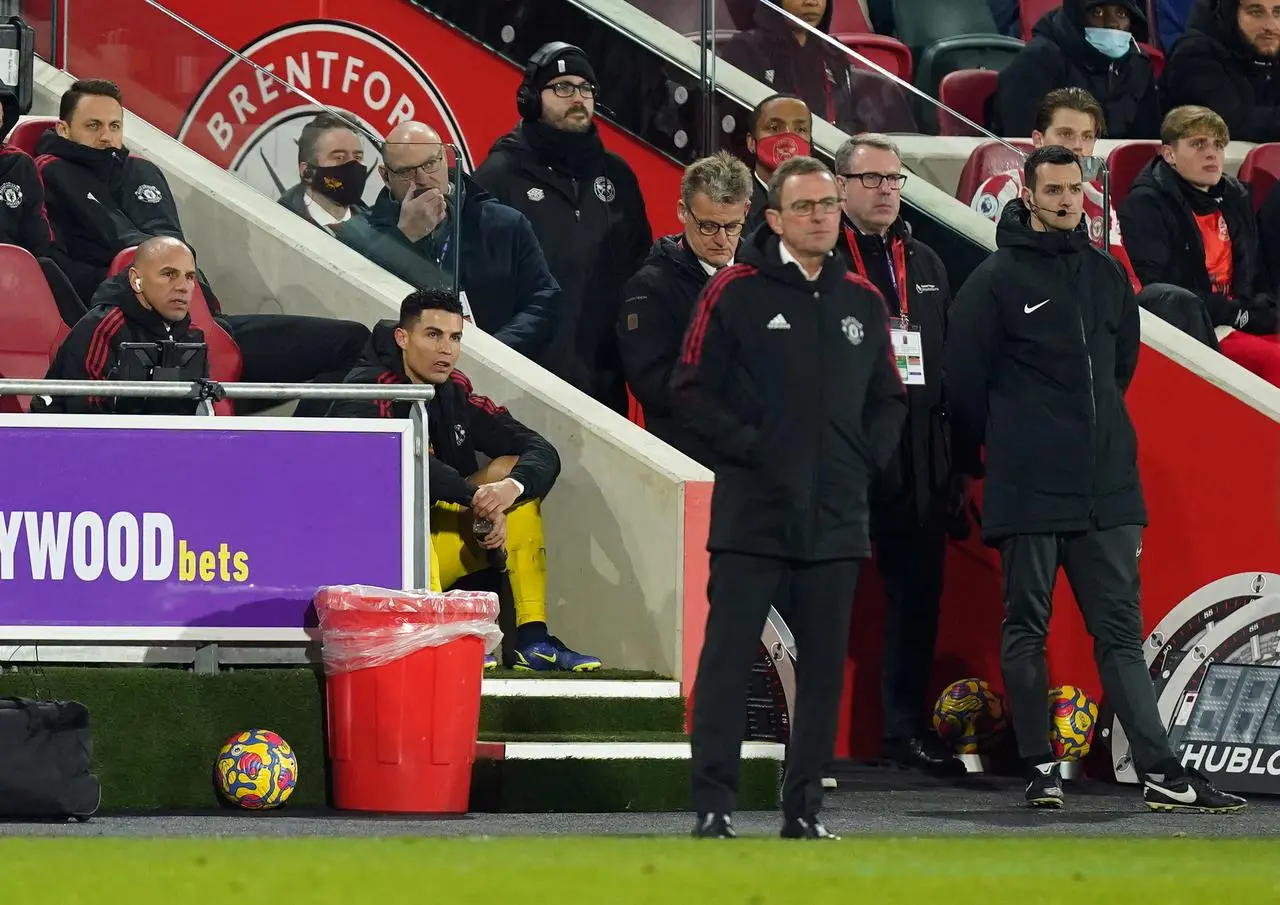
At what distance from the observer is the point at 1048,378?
896 cm

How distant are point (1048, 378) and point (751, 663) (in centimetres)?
229

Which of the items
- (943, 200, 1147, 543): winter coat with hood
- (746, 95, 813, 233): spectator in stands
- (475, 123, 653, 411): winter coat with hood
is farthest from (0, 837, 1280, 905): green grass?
(746, 95, 813, 233): spectator in stands

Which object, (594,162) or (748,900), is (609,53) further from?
(748,900)

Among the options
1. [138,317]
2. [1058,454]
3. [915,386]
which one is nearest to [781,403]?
[1058,454]

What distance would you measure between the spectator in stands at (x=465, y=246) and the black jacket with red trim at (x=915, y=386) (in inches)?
52.7

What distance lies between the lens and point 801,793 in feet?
23.3

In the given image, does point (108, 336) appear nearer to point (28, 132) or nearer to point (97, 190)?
point (97, 190)

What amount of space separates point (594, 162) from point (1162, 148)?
8.76ft

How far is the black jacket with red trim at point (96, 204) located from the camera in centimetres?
1031

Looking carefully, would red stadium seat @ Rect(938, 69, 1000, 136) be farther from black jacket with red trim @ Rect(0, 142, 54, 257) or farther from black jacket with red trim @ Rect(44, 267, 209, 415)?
black jacket with red trim @ Rect(44, 267, 209, 415)

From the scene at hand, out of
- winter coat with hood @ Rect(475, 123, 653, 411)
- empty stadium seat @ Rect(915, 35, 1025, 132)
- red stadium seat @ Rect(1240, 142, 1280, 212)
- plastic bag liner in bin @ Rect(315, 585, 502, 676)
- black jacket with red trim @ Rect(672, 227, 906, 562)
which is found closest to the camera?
black jacket with red trim @ Rect(672, 227, 906, 562)

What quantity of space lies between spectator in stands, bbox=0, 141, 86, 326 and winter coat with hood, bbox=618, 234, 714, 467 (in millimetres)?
2218

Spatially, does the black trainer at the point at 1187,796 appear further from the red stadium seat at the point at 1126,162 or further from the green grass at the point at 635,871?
the red stadium seat at the point at 1126,162

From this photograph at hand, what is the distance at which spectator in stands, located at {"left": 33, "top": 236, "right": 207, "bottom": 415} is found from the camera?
906 cm
